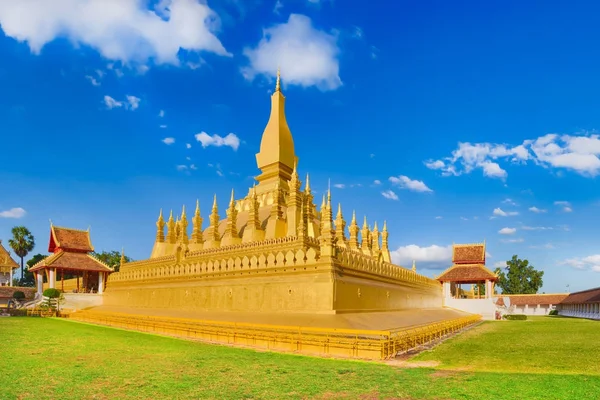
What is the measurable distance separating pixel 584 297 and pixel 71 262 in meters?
57.1

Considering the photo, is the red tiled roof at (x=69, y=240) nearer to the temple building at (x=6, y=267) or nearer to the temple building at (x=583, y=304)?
the temple building at (x=6, y=267)

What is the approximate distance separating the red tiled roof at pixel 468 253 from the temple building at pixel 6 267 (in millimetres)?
56234

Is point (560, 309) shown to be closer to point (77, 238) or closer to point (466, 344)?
point (466, 344)

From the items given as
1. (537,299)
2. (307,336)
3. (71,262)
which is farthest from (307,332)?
(537,299)

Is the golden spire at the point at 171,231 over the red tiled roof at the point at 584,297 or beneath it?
over

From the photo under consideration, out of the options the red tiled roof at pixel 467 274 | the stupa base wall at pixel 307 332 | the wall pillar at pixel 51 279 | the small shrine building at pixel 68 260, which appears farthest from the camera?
the red tiled roof at pixel 467 274

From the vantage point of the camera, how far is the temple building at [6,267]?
189 ft

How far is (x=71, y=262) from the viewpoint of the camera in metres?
46.3

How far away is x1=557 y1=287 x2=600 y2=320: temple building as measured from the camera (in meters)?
47.2

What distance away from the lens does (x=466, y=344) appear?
1808 cm

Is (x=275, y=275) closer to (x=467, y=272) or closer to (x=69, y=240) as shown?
(x=467, y=272)

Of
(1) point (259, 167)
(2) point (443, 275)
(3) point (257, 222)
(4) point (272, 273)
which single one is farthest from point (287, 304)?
(2) point (443, 275)

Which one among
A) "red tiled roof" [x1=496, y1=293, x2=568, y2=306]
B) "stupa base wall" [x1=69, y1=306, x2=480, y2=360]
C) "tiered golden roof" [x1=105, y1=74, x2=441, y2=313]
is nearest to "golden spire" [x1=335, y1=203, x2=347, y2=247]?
"tiered golden roof" [x1=105, y1=74, x2=441, y2=313]

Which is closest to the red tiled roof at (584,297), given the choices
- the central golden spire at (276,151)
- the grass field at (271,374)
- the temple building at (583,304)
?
the temple building at (583,304)
